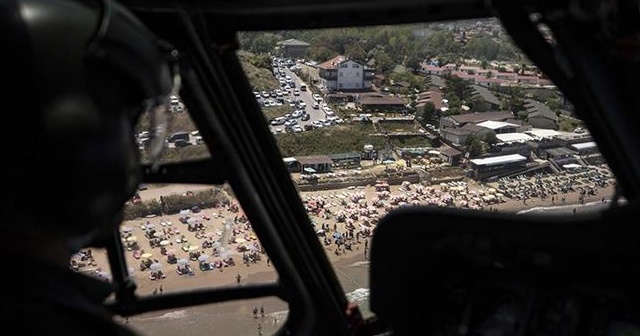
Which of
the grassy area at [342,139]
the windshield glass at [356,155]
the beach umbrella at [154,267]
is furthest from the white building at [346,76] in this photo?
the beach umbrella at [154,267]

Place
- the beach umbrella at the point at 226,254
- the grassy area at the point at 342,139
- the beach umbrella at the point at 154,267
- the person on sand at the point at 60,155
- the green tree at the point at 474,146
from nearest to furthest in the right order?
the person on sand at the point at 60,155 < the beach umbrella at the point at 154,267 < the green tree at the point at 474,146 < the beach umbrella at the point at 226,254 < the grassy area at the point at 342,139

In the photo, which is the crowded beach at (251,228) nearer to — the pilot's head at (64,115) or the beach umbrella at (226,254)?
the beach umbrella at (226,254)

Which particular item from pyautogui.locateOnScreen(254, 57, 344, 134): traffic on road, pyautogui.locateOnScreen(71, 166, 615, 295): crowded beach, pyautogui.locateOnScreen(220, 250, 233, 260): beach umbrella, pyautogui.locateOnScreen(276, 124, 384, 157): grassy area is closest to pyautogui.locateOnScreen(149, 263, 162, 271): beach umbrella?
pyautogui.locateOnScreen(71, 166, 615, 295): crowded beach

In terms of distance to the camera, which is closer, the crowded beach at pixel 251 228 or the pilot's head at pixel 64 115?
the pilot's head at pixel 64 115

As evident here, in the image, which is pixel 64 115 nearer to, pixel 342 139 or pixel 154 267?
pixel 154 267

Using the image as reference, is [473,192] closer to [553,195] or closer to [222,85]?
[553,195]

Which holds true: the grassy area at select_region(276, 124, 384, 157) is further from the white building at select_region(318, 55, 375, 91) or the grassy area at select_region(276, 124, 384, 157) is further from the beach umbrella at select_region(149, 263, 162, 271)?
the beach umbrella at select_region(149, 263, 162, 271)
